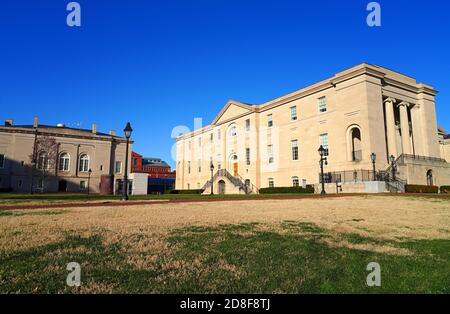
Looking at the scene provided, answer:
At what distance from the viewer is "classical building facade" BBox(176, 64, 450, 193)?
107 ft

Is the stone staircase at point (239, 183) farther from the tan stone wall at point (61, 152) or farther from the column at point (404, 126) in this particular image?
the tan stone wall at point (61, 152)

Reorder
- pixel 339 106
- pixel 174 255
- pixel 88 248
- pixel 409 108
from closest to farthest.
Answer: pixel 174 255 → pixel 88 248 → pixel 339 106 → pixel 409 108

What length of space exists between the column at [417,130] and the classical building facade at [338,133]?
0.11 metres

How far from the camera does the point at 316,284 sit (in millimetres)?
3297

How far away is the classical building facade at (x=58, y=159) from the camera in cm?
4947

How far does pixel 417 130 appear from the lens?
1548 inches

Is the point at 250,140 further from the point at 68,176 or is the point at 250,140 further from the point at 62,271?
the point at 62,271

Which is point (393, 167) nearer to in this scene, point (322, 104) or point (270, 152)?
point (322, 104)

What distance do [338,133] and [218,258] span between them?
1345 inches

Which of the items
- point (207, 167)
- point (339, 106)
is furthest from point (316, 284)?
point (207, 167)

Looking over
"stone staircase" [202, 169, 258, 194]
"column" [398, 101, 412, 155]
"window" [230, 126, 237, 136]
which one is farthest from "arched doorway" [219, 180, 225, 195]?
"column" [398, 101, 412, 155]

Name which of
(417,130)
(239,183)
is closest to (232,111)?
(239,183)

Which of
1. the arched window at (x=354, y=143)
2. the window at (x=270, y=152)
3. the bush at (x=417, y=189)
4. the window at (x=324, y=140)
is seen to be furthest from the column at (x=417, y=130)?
the window at (x=270, y=152)
